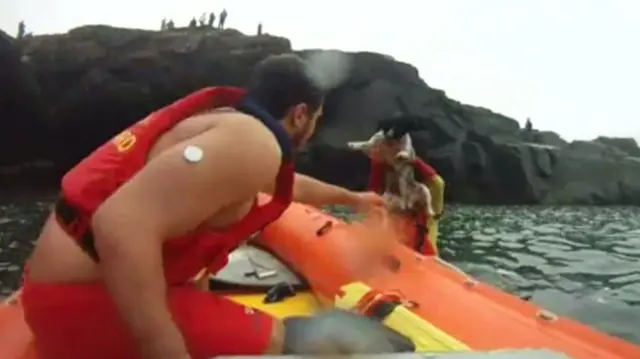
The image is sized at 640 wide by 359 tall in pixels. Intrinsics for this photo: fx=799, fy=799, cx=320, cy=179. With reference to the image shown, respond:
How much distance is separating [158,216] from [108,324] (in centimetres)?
30

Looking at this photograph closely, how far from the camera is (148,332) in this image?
4.39ft

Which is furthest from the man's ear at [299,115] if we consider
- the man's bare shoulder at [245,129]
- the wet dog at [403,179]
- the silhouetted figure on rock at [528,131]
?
the silhouetted figure on rock at [528,131]

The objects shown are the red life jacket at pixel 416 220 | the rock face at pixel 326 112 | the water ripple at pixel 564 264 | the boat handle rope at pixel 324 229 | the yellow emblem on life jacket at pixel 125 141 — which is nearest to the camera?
the yellow emblem on life jacket at pixel 125 141

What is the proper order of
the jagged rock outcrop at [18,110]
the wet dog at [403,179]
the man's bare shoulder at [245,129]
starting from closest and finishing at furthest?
the man's bare shoulder at [245,129], the wet dog at [403,179], the jagged rock outcrop at [18,110]

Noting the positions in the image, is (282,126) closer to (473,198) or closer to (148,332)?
(148,332)

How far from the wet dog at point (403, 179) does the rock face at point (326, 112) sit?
1867 centimetres

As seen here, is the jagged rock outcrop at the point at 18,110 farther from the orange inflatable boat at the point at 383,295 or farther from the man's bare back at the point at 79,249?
the man's bare back at the point at 79,249

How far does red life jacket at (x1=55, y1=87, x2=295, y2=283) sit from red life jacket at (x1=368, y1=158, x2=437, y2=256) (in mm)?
2461

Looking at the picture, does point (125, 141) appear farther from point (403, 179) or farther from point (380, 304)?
point (403, 179)

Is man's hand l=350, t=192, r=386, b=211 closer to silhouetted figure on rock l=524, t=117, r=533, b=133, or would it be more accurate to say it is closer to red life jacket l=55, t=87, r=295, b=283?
red life jacket l=55, t=87, r=295, b=283

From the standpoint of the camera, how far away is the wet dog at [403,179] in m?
4.25

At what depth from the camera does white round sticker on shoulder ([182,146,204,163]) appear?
1.35m

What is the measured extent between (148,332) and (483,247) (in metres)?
9.92

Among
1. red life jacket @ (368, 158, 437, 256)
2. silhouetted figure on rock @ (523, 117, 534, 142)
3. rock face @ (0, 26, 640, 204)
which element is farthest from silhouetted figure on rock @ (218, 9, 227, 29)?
A: red life jacket @ (368, 158, 437, 256)
